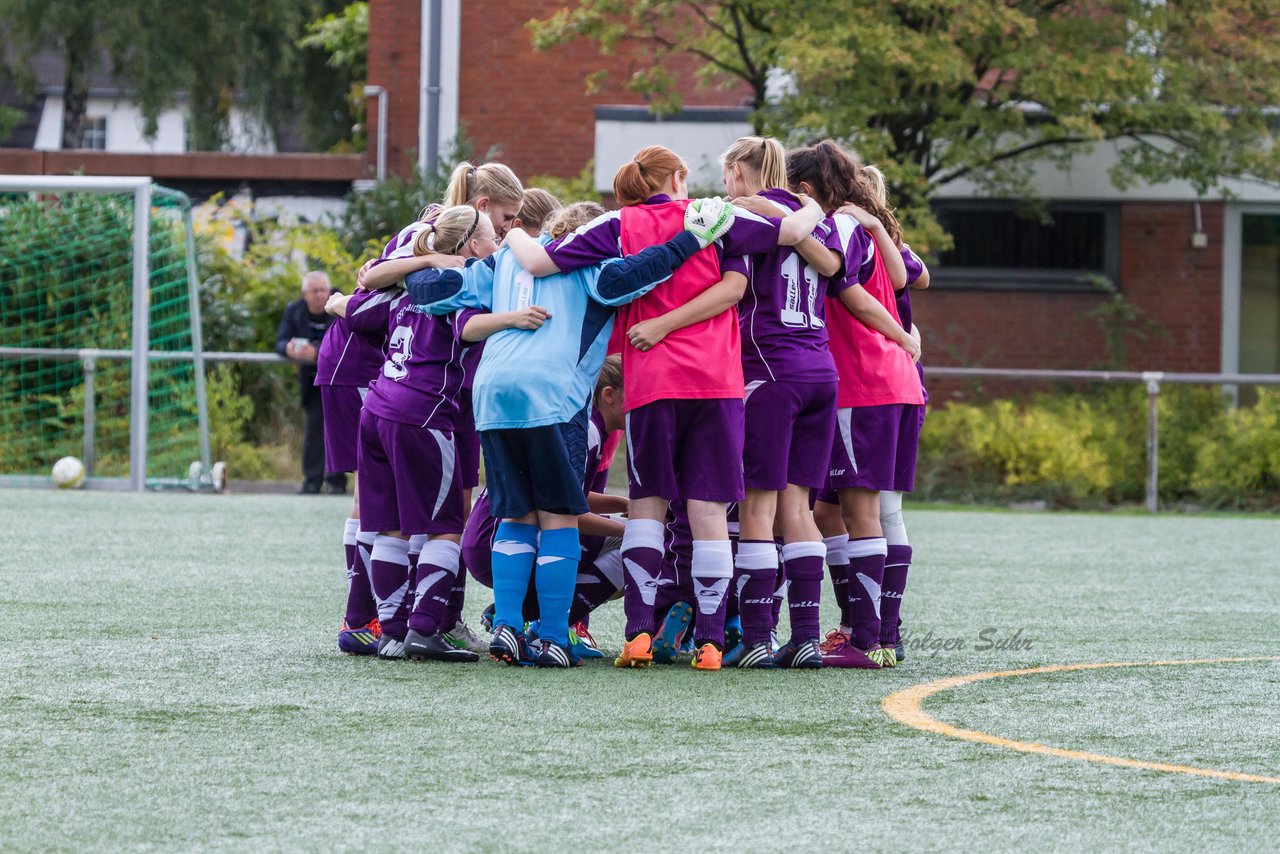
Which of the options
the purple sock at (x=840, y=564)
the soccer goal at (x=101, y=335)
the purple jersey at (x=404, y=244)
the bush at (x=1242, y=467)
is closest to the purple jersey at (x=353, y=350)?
the purple jersey at (x=404, y=244)

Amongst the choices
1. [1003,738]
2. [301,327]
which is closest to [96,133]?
[301,327]

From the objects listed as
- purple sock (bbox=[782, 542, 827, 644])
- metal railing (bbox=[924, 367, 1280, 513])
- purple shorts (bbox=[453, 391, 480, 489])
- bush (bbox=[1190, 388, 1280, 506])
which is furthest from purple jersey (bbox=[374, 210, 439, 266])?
bush (bbox=[1190, 388, 1280, 506])

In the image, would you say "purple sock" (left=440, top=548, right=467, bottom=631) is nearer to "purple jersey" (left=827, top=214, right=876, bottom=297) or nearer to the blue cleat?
the blue cleat

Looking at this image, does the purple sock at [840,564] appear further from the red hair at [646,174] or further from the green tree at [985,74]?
the green tree at [985,74]

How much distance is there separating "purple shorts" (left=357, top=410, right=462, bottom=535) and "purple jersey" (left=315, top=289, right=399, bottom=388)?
37 centimetres

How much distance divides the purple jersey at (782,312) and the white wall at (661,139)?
497 inches

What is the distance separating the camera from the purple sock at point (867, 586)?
570 cm

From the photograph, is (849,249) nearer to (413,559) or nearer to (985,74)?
(413,559)

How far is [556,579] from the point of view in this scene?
5410 millimetres

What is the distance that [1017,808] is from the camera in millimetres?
3520

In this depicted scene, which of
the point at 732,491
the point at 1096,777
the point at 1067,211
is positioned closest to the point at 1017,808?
the point at 1096,777

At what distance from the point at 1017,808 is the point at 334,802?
Answer: 1.35 m

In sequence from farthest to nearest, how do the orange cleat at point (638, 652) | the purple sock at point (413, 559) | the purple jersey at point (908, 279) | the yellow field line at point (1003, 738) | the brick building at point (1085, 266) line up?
the brick building at point (1085, 266) → the purple jersey at point (908, 279) → the purple sock at point (413, 559) → the orange cleat at point (638, 652) → the yellow field line at point (1003, 738)

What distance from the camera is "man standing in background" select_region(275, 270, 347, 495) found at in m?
14.5
